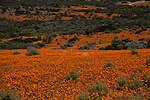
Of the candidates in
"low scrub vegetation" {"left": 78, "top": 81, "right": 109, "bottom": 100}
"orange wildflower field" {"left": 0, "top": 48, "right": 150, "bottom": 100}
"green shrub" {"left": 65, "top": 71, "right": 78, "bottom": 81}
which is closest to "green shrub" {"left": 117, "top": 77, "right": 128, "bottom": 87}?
"orange wildflower field" {"left": 0, "top": 48, "right": 150, "bottom": 100}

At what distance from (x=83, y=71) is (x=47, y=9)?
254ft

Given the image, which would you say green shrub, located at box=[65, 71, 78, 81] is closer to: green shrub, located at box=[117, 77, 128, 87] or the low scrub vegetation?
green shrub, located at box=[117, 77, 128, 87]

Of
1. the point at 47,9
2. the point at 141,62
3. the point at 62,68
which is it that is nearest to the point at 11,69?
the point at 62,68

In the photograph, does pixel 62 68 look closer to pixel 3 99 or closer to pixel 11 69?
pixel 11 69

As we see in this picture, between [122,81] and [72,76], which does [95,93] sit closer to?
[122,81]

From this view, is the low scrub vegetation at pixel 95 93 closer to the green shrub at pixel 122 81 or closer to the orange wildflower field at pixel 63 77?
the orange wildflower field at pixel 63 77

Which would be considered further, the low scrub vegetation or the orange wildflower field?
the orange wildflower field

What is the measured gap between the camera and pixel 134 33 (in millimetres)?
46281

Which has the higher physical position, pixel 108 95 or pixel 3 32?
pixel 108 95

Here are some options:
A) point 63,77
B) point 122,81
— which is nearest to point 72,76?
point 63,77

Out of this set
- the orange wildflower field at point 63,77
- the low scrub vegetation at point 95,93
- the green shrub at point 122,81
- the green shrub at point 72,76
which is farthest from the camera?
the green shrub at point 72,76

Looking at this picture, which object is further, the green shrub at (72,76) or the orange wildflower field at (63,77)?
the green shrub at (72,76)

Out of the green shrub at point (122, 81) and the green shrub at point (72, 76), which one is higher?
the green shrub at point (122, 81)

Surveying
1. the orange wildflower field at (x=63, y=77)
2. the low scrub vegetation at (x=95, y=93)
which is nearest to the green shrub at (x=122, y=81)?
the orange wildflower field at (x=63, y=77)
